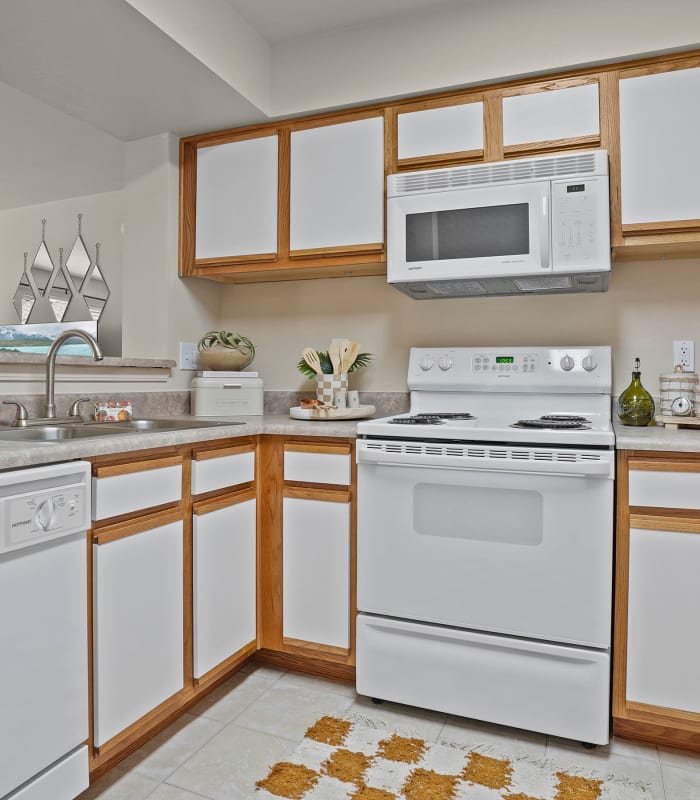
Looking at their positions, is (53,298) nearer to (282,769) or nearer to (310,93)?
(310,93)

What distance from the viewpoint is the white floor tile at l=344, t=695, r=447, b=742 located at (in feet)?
5.96

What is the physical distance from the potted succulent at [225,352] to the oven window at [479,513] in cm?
113

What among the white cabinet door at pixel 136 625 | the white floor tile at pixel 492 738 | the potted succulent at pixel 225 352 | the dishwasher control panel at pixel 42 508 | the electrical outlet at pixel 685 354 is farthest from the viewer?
the potted succulent at pixel 225 352

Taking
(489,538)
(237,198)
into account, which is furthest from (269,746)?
(237,198)

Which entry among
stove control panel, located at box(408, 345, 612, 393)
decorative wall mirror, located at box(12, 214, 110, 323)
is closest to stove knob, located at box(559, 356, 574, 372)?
stove control panel, located at box(408, 345, 612, 393)

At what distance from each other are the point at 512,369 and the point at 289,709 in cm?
143

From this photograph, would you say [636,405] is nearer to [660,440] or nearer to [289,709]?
[660,440]

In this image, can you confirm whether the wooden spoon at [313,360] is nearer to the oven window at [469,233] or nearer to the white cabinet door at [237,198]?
the white cabinet door at [237,198]

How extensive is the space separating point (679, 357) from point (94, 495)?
6.52 ft

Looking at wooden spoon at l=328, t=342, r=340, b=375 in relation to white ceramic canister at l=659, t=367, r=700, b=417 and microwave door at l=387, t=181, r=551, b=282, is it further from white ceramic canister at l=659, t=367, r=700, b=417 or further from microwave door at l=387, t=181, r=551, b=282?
white ceramic canister at l=659, t=367, r=700, b=417

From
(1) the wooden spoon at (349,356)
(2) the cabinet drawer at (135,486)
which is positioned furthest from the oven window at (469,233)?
(2) the cabinet drawer at (135,486)

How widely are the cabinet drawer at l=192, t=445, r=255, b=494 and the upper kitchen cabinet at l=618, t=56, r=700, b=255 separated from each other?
4.84ft

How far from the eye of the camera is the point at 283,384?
2.81 metres

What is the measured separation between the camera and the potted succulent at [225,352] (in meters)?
2.62
